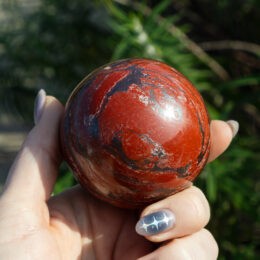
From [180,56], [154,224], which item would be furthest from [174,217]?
[180,56]

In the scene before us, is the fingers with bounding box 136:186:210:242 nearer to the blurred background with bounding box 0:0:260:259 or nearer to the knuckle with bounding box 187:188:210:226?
the knuckle with bounding box 187:188:210:226

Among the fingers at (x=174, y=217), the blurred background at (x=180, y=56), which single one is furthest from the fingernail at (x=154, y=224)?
the blurred background at (x=180, y=56)

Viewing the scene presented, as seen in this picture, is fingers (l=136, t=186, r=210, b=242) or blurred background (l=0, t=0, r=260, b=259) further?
blurred background (l=0, t=0, r=260, b=259)

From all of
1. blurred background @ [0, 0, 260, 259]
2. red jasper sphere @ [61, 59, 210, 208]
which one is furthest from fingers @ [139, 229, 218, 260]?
blurred background @ [0, 0, 260, 259]

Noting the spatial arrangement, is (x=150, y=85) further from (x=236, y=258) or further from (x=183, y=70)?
(x=236, y=258)

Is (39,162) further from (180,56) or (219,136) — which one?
(180,56)

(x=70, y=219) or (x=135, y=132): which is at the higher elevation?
(x=135, y=132)
